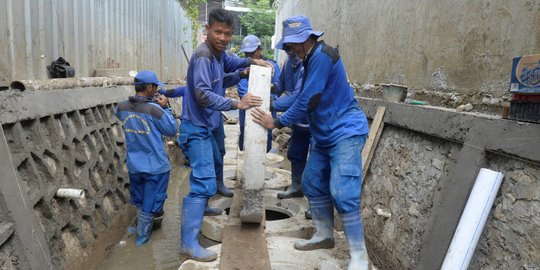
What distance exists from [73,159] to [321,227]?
246 cm

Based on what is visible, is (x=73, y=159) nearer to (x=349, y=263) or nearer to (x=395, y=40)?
(x=349, y=263)

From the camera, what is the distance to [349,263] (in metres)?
3.00

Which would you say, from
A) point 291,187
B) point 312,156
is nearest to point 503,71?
point 312,156

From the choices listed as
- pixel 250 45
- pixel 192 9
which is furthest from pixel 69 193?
pixel 192 9

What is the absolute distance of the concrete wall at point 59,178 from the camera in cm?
252

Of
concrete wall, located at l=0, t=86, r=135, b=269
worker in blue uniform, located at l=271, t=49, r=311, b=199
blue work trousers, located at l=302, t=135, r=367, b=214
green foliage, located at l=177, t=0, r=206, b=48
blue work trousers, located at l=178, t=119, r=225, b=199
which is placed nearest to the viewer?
concrete wall, located at l=0, t=86, r=135, b=269

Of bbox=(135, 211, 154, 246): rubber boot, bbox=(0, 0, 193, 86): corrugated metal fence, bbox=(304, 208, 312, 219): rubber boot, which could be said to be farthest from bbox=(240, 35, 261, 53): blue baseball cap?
bbox=(135, 211, 154, 246): rubber boot

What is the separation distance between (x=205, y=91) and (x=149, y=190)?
154 cm

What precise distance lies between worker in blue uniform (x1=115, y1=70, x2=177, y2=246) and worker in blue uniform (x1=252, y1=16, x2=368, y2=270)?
1.40 m

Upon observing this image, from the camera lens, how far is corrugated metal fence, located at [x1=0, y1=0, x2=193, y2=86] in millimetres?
3383

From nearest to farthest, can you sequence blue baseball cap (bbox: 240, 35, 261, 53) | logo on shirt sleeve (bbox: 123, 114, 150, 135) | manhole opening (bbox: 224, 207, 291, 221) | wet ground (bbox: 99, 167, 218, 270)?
wet ground (bbox: 99, 167, 218, 270) < logo on shirt sleeve (bbox: 123, 114, 150, 135) < manhole opening (bbox: 224, 207, 291, 221) < blue baseball cap (bbox: 240, 35, 261, 53)

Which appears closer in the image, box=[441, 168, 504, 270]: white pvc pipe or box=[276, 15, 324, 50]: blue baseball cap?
box=[441, 168, 504, 270]: white pvc pipe

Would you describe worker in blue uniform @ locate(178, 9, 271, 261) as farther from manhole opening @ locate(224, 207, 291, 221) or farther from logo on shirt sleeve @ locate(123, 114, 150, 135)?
manhole opening @ locate(224, 207, 291, 221)

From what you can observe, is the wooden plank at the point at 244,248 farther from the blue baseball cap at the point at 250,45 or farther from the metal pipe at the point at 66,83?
the blue baseball cap at the point at 250,45
